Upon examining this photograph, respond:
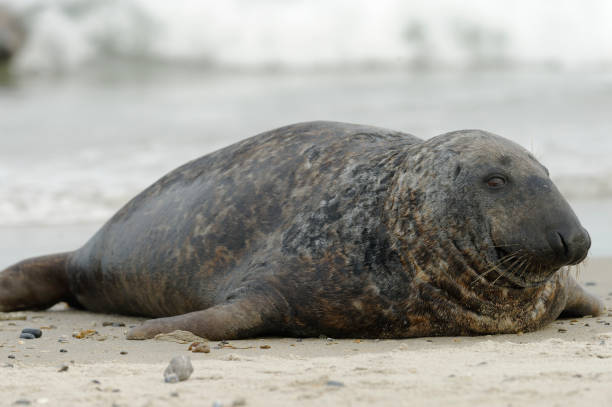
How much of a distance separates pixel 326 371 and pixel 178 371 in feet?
1.58

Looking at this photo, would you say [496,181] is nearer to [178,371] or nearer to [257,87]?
[178,371]

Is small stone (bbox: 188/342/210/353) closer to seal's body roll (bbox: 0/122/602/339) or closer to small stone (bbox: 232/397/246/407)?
seal's body roll (bbox: 0/122/602/339)

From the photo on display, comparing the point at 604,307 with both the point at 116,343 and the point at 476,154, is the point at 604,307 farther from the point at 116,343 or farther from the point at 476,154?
the point at 116,343

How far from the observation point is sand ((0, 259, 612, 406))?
2691 mm

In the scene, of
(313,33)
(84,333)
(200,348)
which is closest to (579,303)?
(200,348)

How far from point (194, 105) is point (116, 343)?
14.4 metres

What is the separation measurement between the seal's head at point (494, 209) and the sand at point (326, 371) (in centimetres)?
33

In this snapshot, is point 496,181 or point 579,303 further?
point 579,303

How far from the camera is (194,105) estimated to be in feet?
60.0

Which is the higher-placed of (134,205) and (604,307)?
(134,205)

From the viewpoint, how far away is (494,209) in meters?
3.88

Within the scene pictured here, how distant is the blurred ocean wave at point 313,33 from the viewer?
22.9 metres

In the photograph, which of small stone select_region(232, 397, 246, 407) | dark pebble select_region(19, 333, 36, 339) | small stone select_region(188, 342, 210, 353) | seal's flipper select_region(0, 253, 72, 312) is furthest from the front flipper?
seal's flipper select_region(0, 253, 72, 312)

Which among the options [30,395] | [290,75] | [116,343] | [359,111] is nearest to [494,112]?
[359,111]
